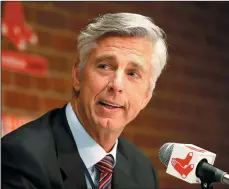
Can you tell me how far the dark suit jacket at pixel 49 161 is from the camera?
57.8 inches

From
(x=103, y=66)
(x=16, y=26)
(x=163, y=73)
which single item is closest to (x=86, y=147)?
(x=103, y=66)

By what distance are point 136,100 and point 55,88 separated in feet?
3.06

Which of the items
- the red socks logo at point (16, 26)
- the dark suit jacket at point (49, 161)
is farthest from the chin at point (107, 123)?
the red socks logo at point (16, 26)

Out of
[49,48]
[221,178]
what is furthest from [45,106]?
[221,178]

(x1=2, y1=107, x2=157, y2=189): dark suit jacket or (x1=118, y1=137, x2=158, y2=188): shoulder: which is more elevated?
(x1=2, y1=107, x2=157, y2=189): dark suit jacket

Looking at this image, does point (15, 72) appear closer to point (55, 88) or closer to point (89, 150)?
point (55, 88)

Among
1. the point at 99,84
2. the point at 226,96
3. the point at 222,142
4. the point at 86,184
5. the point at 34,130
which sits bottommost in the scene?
the point at 222,142

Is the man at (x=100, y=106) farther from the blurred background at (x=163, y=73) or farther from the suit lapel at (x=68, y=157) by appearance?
the blurred background at (x=163, y=73)

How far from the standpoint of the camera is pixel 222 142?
307 centimetres

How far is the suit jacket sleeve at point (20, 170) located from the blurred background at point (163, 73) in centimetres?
80

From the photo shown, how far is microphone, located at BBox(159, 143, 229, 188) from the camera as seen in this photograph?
1397 millimetres

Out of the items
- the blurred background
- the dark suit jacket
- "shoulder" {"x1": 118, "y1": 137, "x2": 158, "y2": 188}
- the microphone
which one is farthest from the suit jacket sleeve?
the blurred background

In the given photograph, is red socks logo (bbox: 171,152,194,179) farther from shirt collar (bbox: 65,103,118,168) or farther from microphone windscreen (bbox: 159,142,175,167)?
shirt collar (bbox: 65,103,118,168)

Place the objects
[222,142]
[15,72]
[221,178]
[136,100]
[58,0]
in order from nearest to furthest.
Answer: [221,178] < [136,100] < [15,72] < [58,0] < [222,142]
